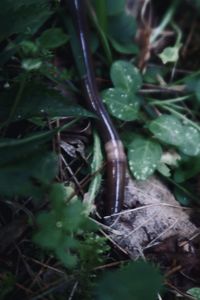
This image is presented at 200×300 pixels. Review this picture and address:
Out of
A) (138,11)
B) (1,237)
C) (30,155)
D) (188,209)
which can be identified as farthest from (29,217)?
(138,11)

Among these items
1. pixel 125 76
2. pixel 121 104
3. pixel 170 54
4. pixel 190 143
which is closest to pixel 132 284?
pixel 190 143

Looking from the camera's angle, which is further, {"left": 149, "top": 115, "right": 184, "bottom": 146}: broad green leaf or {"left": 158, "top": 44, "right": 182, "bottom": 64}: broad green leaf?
{"left": 158, "top": 44, "right": 182, "bottom": 64}: broad green leaf

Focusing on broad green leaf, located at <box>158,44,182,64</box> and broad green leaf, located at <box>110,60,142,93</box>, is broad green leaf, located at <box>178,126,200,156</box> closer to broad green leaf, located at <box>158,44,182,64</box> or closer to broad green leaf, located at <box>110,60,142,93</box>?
broad green leaf, located at <box>110,60,142,93</box>

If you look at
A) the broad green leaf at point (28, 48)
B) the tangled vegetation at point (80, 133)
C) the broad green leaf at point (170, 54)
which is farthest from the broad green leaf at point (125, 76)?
the broad green leaf at point (28, 48)

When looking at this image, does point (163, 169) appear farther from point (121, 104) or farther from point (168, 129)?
point (121, 104)

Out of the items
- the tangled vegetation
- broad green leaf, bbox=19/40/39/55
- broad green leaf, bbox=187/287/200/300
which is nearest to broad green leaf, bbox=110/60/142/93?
the tangled vegetation

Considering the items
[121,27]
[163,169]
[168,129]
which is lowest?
[163,169]
